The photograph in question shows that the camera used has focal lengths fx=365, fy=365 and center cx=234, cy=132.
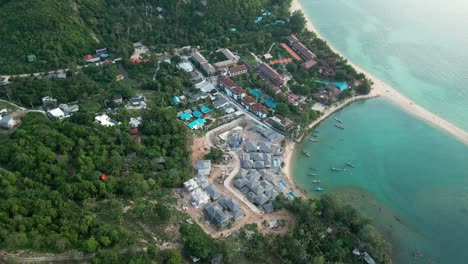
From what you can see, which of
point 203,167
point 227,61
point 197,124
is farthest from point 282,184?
point 227,61

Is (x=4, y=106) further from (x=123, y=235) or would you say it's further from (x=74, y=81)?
(x=123, y=235)

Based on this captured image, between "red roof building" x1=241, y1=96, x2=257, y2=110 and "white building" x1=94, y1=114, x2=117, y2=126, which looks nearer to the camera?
"white building" x1=94, y1=114, x2=117, y2=126

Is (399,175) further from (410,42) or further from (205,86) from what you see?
Result: (410,42)

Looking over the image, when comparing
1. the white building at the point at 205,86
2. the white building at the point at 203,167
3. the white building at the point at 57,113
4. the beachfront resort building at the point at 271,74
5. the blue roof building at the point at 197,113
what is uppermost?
the beachfront resort building at the point at 271,74

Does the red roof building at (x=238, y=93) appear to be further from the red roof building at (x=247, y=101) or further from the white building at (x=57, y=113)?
the white building at (x=57, y=113)

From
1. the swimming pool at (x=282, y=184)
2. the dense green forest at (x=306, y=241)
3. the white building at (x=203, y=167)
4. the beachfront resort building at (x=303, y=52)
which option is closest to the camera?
the dense green forest at (x=306, y=241)

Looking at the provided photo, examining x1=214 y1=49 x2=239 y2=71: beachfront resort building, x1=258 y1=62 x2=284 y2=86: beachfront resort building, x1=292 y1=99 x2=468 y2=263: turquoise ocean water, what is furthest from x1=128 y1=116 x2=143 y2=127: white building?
x1=258 y1=62 x2=284 y2=86: beachfront resort building

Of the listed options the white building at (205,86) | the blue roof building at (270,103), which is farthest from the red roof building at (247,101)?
the white building at (205,86)

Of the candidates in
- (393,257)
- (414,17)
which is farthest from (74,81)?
(414,17)

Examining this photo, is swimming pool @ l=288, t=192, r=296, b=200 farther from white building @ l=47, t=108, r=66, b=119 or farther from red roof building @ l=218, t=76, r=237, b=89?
white building @ l=47, t=108, r=66, b=119
